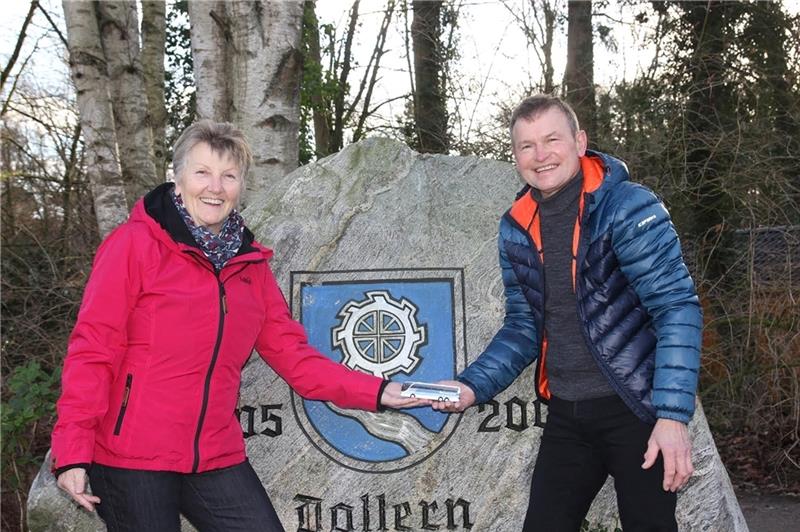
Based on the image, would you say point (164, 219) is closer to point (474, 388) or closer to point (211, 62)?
point (474, 388)

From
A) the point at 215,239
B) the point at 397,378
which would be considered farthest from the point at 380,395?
the point at 215,239

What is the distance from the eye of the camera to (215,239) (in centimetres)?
274

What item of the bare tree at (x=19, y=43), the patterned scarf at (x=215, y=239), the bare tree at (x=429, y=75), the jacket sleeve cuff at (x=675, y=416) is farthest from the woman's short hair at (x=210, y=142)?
the bare tree at (x=19, y=43)

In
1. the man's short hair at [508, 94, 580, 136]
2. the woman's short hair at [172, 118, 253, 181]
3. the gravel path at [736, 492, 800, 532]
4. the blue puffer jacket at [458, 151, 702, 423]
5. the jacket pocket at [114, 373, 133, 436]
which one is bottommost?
the gravel path at [736, 492, 800, 532]

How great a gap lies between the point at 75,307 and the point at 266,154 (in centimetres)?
273

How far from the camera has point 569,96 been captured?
8.71 metres

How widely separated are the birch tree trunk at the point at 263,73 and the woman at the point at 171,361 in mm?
2357

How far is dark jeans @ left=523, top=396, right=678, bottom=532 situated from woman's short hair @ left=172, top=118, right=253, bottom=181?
139 cm

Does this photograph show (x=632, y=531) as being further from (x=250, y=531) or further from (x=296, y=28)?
(x=296, y=28)

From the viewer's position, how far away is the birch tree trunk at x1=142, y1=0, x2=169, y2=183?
9.20 metres

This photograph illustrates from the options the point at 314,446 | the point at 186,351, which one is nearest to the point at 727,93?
the point at 314,446

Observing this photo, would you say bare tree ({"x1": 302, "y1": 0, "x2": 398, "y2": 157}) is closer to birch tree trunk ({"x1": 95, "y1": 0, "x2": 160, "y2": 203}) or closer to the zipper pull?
birch tree trunk ({"x1": 95, "y1": 0, "x2": 160, "y2": 203})

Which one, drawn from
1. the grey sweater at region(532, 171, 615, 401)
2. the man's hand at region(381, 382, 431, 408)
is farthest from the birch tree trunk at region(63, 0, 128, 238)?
the grey sweater at region(532, 171, 615, 401)

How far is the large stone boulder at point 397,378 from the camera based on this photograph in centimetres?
362
